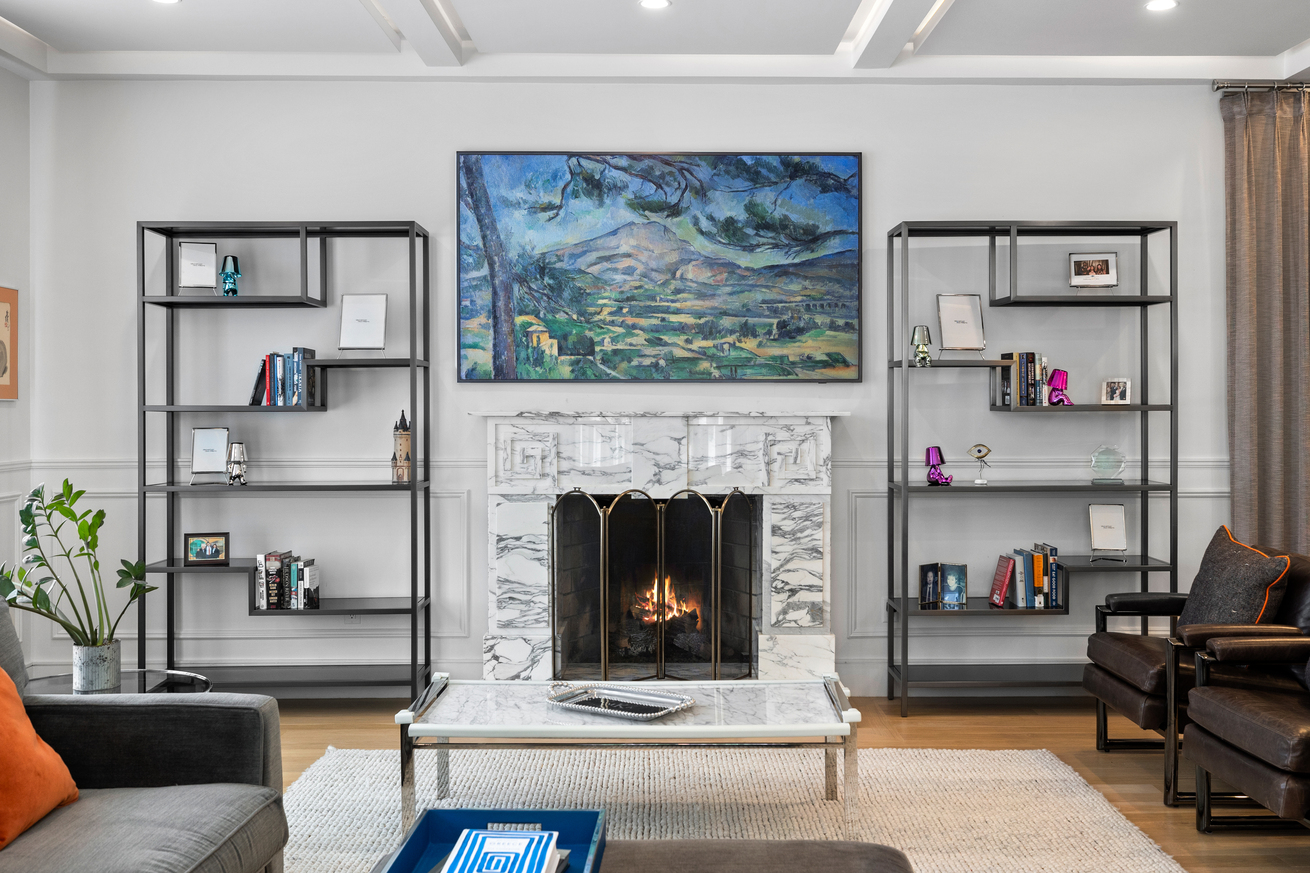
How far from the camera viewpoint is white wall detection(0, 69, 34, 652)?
13.3ft

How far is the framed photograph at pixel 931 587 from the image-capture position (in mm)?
4148

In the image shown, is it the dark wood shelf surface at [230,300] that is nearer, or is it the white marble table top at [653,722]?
the white marble table top at [653,722]

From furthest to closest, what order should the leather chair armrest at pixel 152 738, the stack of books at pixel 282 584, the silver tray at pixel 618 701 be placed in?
the stack of books at pixel 282 584 → the silver tray at pixel 618 701 → the leather chair armrest at pixel 152 738

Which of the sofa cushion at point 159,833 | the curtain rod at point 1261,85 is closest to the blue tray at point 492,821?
the sofa cushion at point 159,833

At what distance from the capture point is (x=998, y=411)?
427 cm

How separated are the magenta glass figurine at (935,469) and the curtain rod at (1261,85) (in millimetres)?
2202

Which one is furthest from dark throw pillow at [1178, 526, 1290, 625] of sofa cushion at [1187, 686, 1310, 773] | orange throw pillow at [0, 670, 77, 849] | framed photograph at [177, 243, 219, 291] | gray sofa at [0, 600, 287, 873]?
framed photograph at [177, 243, 219, 291]

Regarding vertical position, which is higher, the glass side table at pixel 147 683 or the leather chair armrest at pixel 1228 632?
the leather chair armrest at pixel 1228 632

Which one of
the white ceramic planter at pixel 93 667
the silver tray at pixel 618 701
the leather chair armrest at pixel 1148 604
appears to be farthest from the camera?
the leather chair armrest at pixel 1148 604

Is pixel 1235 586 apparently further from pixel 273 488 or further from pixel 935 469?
pixel 273 488

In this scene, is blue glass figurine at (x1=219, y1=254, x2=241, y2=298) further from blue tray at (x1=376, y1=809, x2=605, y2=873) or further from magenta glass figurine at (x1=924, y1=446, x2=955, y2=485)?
magenta glass figurine at (x1=924, y1=446, x2=955, y2=485)

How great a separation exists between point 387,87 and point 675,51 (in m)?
1.40

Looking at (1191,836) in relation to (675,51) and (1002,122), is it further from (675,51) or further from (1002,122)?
(675,51)

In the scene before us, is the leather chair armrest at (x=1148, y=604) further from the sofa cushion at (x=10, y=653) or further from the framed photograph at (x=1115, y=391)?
the sofa cushion at (x=10, y=653)
